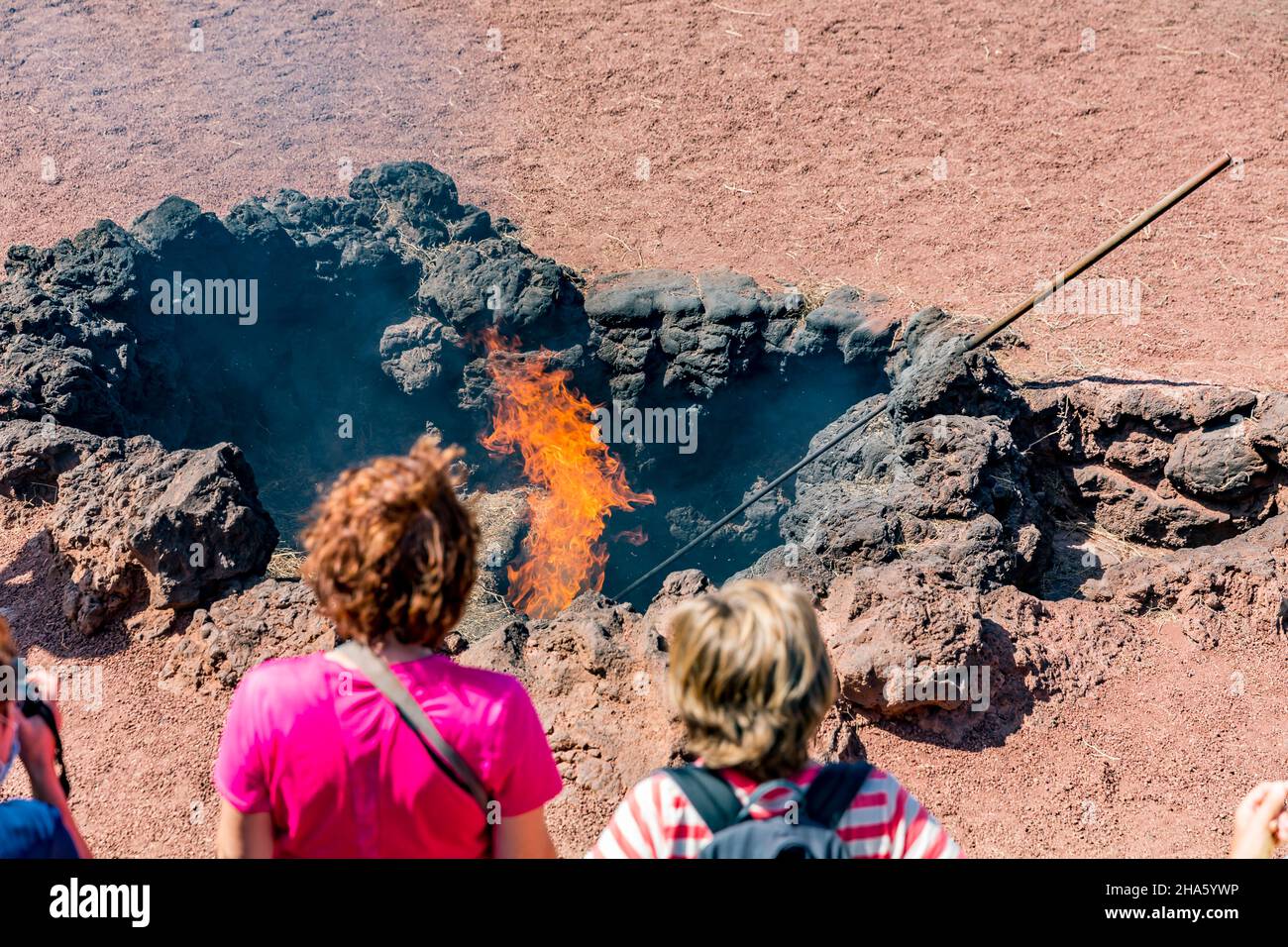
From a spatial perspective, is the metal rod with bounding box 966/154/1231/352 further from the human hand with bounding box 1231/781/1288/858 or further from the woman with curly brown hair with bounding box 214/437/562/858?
the woman with curly brown hair with bounding box 214/437/562/858

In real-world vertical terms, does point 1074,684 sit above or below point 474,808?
below

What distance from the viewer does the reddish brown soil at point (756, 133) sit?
392 inches

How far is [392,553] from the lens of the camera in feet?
7.25

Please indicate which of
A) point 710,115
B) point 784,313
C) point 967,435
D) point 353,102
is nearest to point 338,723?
point 967,435

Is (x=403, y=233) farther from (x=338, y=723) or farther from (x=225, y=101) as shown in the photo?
(x=338, y=723)

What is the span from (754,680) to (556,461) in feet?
22.0

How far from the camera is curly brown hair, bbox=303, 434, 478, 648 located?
2213mm

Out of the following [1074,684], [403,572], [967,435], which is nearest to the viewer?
[403,572]

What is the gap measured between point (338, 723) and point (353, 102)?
1263cm

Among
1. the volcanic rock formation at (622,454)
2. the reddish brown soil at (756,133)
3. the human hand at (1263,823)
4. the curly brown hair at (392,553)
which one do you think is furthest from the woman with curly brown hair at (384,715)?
the reddish brown soil at (756,133)

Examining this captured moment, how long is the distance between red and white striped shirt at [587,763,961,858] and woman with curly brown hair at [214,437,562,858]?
0.32 meters

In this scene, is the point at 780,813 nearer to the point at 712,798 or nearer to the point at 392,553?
the point at 712,798

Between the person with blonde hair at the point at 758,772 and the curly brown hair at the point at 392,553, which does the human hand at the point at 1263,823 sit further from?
the curly brown hair at the point at 392,553

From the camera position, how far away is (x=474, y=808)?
2344 millimetres
